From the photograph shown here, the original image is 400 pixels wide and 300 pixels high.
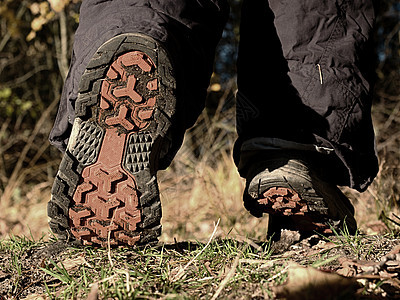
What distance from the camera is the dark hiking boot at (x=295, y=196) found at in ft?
4.77

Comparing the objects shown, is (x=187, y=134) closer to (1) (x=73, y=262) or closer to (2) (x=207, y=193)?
(2) (x=207, y=193)

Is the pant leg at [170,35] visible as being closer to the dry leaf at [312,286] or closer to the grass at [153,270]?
the grass at [153,270]

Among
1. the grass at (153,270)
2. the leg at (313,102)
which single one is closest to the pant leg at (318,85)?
the leg at (313,102)

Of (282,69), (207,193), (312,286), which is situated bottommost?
(207,193)

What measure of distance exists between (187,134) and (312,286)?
12.2 ft

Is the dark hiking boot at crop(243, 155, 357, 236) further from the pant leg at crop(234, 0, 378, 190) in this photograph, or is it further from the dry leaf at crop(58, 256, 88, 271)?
the dry leaf at crop(58, 256, 88, 271)

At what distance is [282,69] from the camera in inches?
66.5

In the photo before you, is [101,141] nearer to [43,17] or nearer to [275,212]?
[275,212]

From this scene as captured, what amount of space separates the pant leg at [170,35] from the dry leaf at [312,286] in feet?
2.14

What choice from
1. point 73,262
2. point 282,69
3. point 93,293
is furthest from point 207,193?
point 93,293

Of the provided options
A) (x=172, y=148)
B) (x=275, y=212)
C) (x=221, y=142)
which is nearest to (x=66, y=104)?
(x=172, y=148)

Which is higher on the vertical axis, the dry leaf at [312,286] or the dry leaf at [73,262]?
the dry leaf at [312,286]

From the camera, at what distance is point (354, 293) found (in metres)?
0.99

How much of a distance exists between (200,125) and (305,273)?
3673mm
